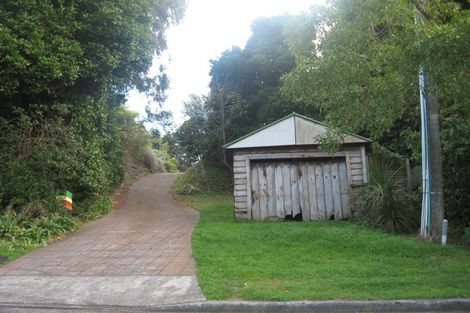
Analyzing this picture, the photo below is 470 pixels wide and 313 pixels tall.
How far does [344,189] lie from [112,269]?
7.52 meters

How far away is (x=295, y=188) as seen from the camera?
Answer: 1341cm

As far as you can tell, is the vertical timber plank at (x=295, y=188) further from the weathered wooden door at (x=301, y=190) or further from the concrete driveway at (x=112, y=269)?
the concrete driveway at (x=112, y=269)

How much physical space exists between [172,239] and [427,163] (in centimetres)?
588

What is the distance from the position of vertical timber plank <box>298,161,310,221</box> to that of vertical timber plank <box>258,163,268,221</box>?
1028mm

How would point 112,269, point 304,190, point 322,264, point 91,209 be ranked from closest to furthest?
1. point 322,264
2. point 112,269
3. point 304,190
4. point 91,209

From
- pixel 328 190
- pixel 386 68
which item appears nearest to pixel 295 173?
pixel 328 190

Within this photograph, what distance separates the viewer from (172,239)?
10.8 meters

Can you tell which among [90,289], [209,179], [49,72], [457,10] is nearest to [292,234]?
[90,289]

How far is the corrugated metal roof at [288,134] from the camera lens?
13297 millimetres

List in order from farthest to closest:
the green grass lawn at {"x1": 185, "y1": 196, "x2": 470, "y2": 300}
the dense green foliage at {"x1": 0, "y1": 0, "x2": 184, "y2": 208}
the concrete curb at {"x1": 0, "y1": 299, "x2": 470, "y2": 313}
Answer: the dense green foliage at {"x1": 0, "y1": 0, "x2": 184, "y2": 208}
the green grass lawn at {"x1": 185, "y1": 196, "x2": 470, "y2": 300}
the concrete curb at {"x1": 0, "y1": 299, "x2": 470, "y2": 313}

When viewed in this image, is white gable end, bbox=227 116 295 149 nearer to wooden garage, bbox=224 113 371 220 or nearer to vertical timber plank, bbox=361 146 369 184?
wooden garage, bbox=224 113 371 220

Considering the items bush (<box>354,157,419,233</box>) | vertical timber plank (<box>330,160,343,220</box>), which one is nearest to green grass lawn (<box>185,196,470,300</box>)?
bush (<box>354,157,419,233</box>)

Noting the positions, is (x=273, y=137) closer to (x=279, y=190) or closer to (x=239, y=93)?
(x=279, y=190)

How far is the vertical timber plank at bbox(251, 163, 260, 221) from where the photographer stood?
13.4 meters
